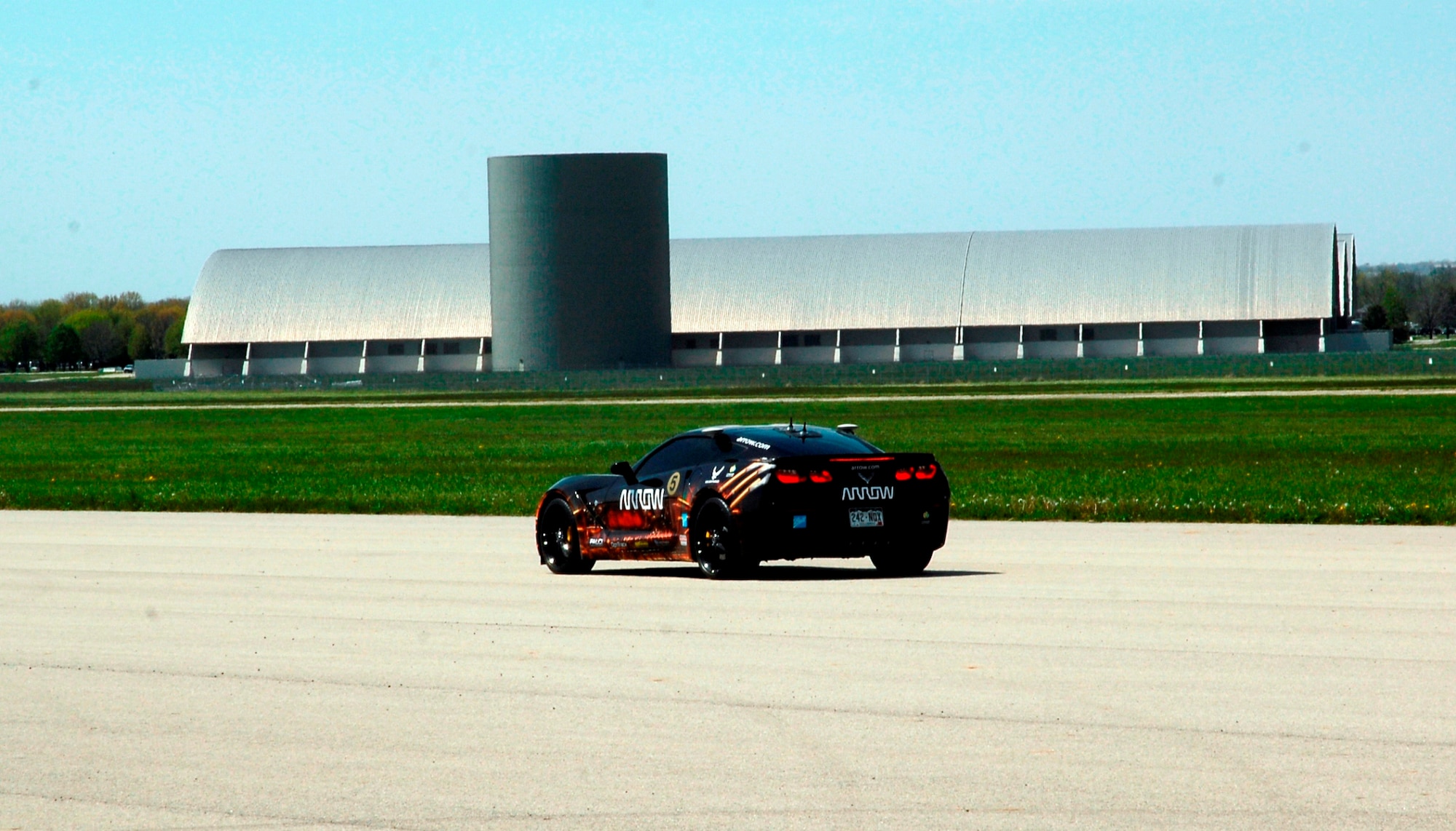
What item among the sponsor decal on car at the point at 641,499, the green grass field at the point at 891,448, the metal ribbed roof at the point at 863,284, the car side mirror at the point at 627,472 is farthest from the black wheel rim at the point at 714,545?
the metal ribbed roof at the point at 863,284

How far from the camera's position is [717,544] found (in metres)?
16.6

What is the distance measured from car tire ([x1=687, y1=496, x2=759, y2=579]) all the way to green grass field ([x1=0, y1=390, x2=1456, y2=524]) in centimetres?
780

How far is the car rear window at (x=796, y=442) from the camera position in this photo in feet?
54.7

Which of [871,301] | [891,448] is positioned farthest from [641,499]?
[871,301]

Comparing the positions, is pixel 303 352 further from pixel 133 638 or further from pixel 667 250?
pixel 133 638

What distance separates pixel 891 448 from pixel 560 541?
21.3 m

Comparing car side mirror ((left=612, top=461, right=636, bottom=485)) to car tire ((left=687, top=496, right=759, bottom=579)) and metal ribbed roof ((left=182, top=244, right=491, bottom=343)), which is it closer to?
car tire ((left=687, top=496, right=759, bottom=579))

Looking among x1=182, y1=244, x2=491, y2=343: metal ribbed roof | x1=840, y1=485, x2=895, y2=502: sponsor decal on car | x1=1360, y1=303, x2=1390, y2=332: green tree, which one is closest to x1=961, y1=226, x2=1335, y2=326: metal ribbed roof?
x1=182, y1=244, x2=491, y2=343: metal ribbed roof

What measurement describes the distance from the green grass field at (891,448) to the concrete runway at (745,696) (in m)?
7.89

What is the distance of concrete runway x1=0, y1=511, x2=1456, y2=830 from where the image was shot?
7.87 m

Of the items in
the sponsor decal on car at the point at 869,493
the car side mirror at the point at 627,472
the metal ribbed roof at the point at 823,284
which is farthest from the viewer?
the metal ribbed roof at the point at 823,284

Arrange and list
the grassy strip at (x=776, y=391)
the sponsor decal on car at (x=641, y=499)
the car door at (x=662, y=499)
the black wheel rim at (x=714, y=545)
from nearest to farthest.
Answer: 1. the black wheel rim at (x=714, y=545)
2. the car door at (x=662, y=499)
3. the sponsor decal on car at (x=641, y=499)
4. the grassy strip at (x=776, y=391)

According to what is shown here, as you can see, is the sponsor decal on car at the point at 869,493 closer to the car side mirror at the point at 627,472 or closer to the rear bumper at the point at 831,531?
the rear bumper at the point at 831,531

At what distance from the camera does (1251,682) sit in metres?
10.4
